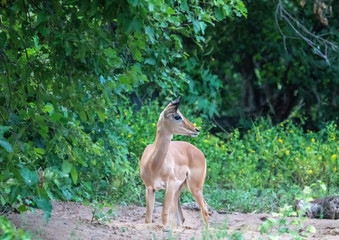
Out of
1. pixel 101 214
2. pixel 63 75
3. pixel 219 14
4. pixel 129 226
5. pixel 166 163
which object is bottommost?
pixel 129 226

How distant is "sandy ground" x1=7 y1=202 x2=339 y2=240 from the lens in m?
5.48

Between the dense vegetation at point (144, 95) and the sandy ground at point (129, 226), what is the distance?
230mm

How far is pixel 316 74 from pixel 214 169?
488 cm

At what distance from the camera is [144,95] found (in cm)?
1124

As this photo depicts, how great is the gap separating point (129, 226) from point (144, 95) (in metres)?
4.78

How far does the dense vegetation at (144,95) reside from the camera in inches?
184

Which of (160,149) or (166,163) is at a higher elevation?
(160,149)

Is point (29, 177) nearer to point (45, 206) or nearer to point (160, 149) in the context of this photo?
point (45, 206)

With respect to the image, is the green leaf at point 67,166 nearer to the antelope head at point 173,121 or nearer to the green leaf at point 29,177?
the green leaf at point 29,177

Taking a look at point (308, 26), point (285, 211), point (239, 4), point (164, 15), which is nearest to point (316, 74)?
point (308, 26)

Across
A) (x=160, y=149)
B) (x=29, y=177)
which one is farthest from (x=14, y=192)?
(x=160, y=149)

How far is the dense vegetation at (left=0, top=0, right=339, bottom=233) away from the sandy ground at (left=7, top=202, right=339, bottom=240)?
0.23m

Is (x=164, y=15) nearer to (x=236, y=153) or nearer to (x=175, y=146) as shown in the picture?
(x=175, y=146)

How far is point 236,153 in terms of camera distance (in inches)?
438
